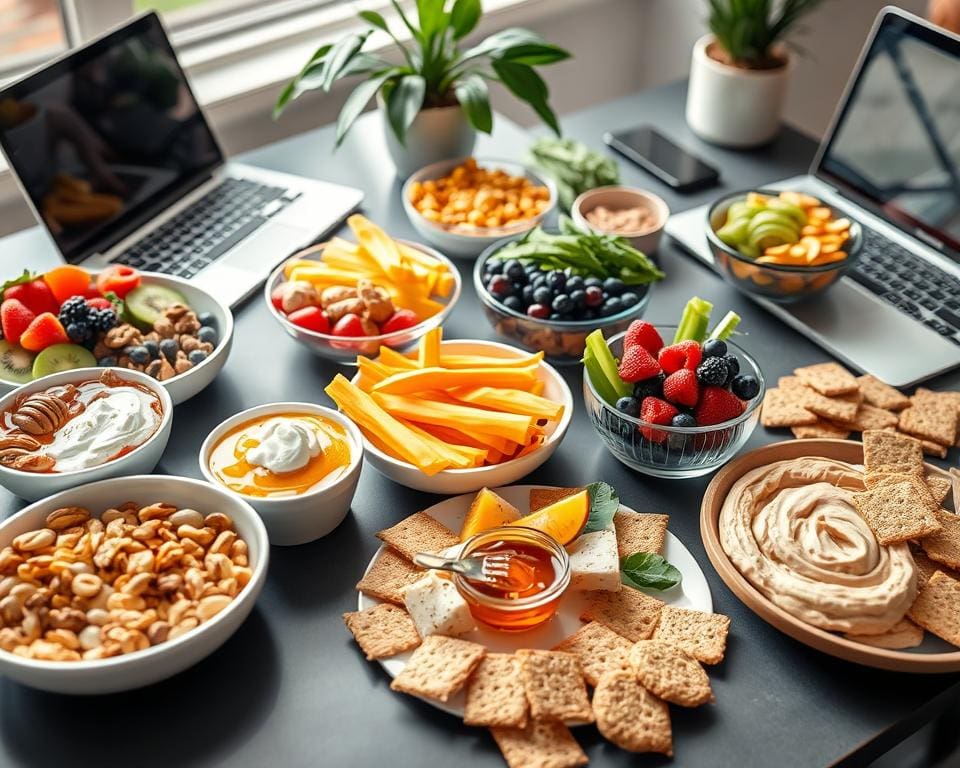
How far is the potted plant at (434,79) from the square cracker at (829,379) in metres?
0.82

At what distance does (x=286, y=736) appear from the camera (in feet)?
3.76

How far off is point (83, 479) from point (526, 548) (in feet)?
2.05

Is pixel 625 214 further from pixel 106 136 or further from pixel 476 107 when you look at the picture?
pixel 106 136

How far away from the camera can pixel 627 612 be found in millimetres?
1264

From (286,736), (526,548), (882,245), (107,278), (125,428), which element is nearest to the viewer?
(286,736)

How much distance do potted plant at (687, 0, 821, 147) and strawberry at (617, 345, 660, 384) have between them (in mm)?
1161

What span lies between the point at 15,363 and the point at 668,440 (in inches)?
42.1

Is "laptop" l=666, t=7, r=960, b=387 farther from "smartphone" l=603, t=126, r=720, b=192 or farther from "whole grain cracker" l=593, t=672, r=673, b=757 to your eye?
"whole grain cracker" l=593, t=672, r=673, b=757

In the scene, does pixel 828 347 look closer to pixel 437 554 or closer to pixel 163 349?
pixel 437 554

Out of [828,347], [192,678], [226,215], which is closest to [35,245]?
[226,215]

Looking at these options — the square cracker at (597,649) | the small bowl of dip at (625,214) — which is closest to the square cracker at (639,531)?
the square cracker at (597,649)

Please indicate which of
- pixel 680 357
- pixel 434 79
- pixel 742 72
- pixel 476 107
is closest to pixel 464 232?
pixel 476 107

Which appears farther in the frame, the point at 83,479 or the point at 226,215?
the point at 226,215

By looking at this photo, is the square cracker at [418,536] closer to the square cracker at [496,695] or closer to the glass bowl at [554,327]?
the square cracker at [496,695]
